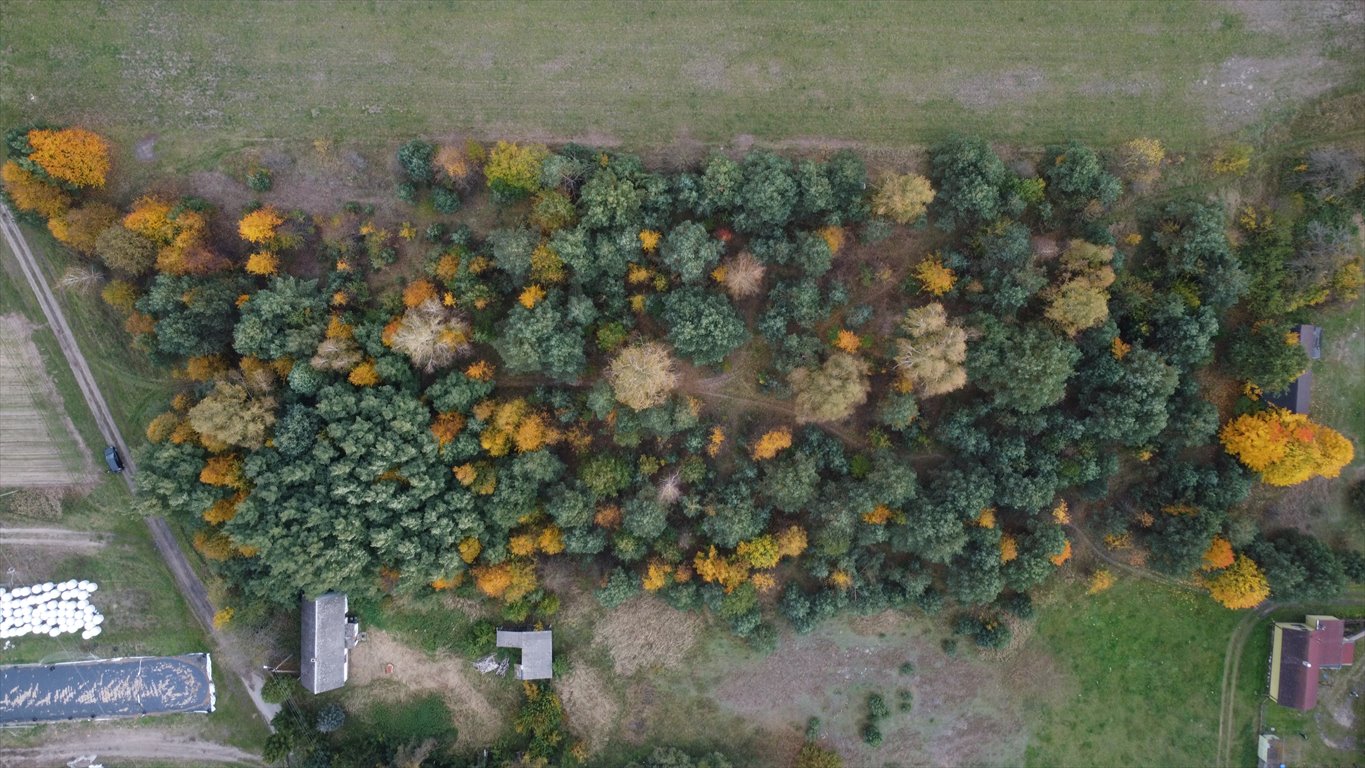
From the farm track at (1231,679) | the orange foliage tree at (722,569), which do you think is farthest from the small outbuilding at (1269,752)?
the orange foliage tree at (722,569)

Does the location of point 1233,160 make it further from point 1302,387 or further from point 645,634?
point 645,634

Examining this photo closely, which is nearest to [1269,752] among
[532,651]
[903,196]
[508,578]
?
[903,196]

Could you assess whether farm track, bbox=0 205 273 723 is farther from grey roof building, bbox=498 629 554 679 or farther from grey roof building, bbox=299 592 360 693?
grey roof building, bbox=498 629 554 679

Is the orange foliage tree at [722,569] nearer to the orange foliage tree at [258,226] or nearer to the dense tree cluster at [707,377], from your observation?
Result: the dense tree cluster at [707,377]

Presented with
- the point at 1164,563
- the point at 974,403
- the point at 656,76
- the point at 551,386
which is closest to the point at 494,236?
the point at 551,386

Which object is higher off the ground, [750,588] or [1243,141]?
[1243,141]

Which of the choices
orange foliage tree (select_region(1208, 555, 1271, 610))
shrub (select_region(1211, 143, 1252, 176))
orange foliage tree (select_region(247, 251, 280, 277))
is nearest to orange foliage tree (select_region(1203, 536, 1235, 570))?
orange foliage tree (select_region(1208, 555, 1271, 610))

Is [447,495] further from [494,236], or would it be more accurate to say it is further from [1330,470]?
[1330,470]
